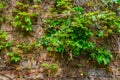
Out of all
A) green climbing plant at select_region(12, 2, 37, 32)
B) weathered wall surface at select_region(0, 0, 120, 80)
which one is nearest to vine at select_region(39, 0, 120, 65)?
weathered wall surface at select_region(0, 0, 120, 80)

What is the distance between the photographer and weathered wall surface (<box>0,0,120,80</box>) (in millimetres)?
3562

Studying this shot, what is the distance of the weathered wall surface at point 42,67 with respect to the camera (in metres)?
3.56

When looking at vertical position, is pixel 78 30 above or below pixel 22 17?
below

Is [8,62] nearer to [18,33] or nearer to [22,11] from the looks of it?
[18,33]

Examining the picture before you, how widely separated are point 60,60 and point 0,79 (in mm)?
878

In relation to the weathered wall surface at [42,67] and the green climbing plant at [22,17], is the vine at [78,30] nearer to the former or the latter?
the weathered wall surface at [42,67]

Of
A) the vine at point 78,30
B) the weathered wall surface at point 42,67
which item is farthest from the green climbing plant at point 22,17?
the vine at point 78,30

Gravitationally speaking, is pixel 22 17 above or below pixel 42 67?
above

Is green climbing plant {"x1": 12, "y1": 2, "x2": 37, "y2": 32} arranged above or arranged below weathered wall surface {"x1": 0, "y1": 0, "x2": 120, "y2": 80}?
above

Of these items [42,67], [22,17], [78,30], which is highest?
[22,17]

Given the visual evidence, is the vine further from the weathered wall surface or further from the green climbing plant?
the green climbing plant

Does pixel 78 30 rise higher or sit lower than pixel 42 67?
higher

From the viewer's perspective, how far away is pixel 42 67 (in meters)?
3.59

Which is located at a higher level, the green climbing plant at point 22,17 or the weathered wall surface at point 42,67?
the green climbing plant at point 22,17
